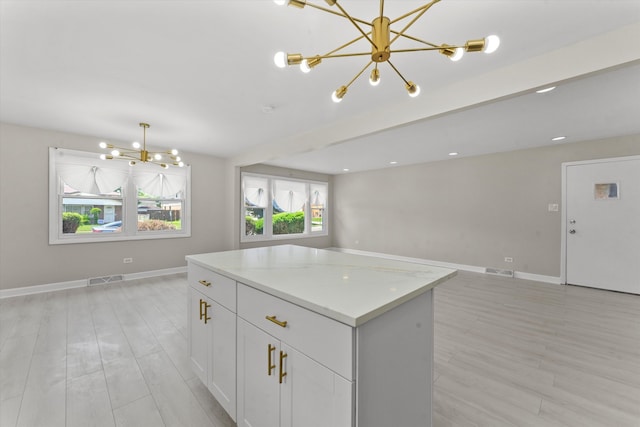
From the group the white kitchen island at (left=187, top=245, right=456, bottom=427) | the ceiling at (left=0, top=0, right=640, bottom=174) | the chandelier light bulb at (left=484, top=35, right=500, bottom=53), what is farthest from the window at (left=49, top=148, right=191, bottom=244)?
the chandelier light bulb at (left=484, top=35, right=500, bottom=53)

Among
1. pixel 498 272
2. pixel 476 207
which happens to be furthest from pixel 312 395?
pixel 476 207

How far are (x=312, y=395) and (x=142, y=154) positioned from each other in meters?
3.96

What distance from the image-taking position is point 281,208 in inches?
273

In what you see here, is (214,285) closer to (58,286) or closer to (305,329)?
(305,329)

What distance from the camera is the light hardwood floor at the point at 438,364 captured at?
156 cm

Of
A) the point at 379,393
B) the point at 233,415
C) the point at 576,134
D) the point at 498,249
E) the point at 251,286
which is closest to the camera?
the point at 379,393

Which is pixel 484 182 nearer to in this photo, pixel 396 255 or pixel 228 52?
pixel 396 255

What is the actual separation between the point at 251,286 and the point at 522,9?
2.33 m

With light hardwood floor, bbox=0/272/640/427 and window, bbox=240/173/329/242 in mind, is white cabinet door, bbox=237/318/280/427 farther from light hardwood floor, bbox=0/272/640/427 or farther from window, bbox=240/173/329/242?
window, bbox=240/173/329/242

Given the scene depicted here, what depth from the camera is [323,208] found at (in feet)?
26.2

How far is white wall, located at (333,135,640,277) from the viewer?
450cm

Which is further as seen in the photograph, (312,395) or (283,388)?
(283,388)

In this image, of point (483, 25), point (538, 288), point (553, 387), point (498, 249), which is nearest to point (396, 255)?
point (498, 249)

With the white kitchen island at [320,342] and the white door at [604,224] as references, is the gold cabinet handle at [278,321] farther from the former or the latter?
the white door at [604,224]
